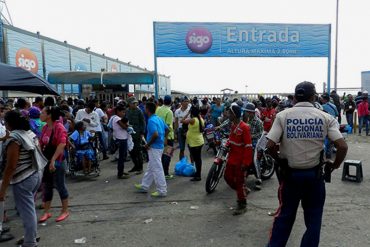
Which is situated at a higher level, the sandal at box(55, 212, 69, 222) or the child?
the child

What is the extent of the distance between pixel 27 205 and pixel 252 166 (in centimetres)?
451

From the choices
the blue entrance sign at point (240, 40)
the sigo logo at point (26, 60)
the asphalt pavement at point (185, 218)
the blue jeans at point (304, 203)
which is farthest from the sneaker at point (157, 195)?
the sigo logo at point (26, 60)

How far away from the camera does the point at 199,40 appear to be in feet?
47.1

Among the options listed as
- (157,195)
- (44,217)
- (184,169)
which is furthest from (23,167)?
(184,169)

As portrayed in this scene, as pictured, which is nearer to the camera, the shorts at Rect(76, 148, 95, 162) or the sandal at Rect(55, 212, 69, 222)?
the sandal at Rect(55, 212, 69, 222)

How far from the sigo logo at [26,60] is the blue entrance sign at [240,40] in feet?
30.4

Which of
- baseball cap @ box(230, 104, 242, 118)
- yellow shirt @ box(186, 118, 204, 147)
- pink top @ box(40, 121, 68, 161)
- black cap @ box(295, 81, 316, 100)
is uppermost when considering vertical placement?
black cap @ box(295, 81, 316, 100)

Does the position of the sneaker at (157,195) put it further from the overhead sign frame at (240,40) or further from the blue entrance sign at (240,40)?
the blue entrance sign at (240,40)

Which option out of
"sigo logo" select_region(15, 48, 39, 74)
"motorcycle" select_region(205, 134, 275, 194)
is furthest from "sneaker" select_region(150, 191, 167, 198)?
"sigo logo" select_region(15, 48, 39, 74)

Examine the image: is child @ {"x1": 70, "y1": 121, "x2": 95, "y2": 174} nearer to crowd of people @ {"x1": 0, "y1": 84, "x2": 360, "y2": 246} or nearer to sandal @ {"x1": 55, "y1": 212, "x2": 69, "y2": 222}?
crowd of people @ {"x1": 0, "y1": 84, "x2": 360, "y2": 246}

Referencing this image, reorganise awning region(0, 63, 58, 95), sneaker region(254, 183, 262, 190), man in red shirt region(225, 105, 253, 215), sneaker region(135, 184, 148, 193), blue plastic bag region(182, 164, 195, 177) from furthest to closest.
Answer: blue plastic bag region(182, 164, 195, 177), sneaker region(254, 183, 262, 190), sneaker region(135, 184, 148, 193), awning region(0, 63, 58, 95), man in red shirt region(225, 105, 253, 215)

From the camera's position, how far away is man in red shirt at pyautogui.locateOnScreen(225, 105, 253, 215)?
4980mm

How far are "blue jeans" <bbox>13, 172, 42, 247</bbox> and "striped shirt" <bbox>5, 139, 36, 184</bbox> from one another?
0.06 metres

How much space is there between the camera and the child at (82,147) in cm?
721
